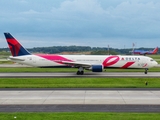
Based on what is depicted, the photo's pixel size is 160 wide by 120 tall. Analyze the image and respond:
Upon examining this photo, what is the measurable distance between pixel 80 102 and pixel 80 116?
4.36m

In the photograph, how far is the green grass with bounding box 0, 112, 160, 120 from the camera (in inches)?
555

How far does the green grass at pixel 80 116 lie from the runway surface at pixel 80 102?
1.20 m

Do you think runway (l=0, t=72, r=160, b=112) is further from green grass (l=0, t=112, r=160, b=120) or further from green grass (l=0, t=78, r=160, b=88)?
green grass (l=0, t=78, r=160, b=88)

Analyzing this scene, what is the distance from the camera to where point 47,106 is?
1744 cm

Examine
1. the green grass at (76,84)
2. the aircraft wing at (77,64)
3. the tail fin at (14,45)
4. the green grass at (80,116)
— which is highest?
the tail fin at (14,45)

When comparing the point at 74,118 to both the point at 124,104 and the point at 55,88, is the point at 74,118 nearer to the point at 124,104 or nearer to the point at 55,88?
the point at 124,104

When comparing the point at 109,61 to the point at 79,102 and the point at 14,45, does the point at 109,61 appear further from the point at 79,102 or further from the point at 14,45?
the point at 79,102

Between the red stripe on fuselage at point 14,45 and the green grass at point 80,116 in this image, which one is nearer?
the green grass at point 80,116

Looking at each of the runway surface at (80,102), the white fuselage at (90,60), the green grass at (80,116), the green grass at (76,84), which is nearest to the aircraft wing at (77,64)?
the white fuselage at (90,60)

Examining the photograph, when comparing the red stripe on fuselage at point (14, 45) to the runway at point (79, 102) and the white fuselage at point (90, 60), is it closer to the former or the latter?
the white fuselage at point (90, 60)

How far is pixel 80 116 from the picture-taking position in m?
14.5

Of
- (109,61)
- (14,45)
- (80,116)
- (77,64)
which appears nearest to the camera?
(80,116)

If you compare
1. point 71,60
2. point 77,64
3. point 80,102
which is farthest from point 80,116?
point 71,60

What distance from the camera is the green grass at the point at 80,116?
46.3 feet
